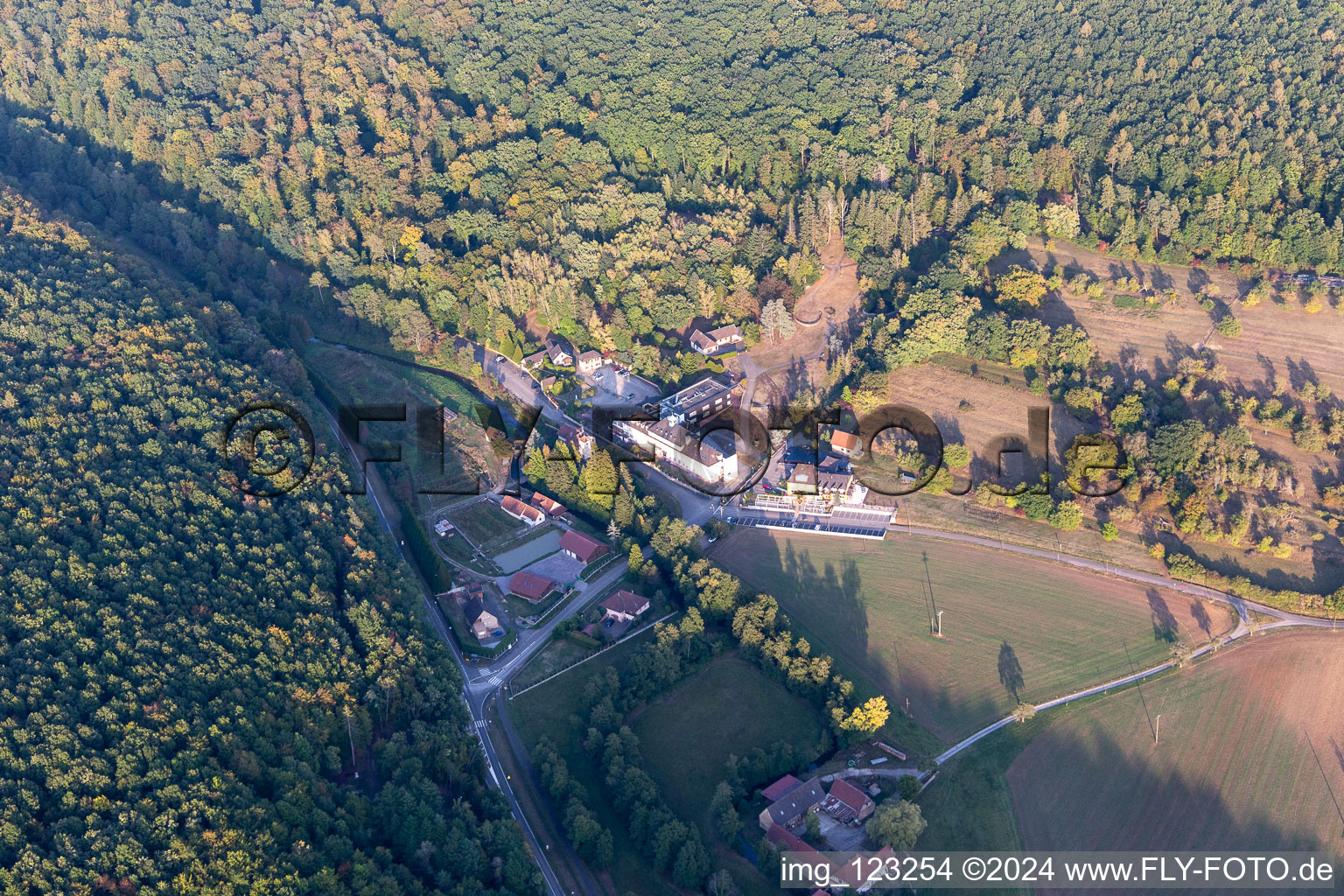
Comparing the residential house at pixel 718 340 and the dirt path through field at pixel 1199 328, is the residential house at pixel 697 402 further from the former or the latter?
the dirt path through field at pixel 1199 328

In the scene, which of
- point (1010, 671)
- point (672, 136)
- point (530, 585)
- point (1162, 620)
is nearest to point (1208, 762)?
point (1162, 620)

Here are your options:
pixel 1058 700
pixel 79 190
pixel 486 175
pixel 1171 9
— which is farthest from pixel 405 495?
pixel 1171 9

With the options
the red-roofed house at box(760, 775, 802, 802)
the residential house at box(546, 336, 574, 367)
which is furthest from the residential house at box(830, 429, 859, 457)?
the red-roofed house at box(760, 775, 802, 802)

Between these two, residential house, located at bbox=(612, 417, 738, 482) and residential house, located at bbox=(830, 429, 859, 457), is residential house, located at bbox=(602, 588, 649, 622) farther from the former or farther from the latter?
residential house, located at bbox=(830, 429, 859, 457)

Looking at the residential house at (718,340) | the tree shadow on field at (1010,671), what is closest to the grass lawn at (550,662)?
the tree shadow on field at (1010,671)

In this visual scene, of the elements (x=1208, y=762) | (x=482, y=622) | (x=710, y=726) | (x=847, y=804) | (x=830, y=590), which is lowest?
(x=1208, y=762)

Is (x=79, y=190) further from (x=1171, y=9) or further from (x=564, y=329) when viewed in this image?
(x=1171, y=9)

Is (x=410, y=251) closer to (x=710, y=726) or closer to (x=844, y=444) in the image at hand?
(x=844, y=444)
